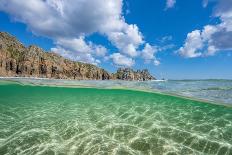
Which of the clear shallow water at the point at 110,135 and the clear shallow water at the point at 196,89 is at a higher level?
the clear shallow water at the point at 196,89

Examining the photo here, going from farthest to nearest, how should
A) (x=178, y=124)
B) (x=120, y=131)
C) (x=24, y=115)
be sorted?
(x=24, y=115)
(x=178, y=124)
(x=120, y=131)

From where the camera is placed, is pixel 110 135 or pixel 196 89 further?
pixel 196 89

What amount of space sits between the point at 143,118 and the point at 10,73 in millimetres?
202985

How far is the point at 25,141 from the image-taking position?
12.8 m

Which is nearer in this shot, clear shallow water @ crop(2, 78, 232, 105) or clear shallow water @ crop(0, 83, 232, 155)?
A: clear shallow water @ crop(0, 83, 232, 155)

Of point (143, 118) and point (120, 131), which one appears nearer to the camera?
point (120, 131)

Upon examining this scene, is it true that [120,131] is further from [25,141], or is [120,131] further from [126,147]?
[25,141]

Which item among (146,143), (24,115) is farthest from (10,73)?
(146,143)

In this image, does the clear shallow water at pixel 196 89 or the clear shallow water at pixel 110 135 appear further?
the clear shallow water at pixel 196 89

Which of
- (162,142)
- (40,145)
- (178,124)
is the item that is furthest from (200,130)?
(40,145)

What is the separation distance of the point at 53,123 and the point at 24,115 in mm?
4771

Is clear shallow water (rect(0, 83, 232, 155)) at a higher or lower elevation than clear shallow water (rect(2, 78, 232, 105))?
lower

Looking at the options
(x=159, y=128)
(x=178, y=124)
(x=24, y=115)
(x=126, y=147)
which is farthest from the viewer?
(x=24, y=115)

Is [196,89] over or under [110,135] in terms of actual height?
over
